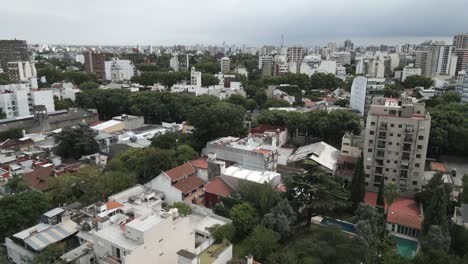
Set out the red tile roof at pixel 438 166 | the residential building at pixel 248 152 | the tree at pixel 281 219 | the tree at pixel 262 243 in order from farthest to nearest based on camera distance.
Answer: the red tile roof at pixel 438 166 < the residential building at pixel 248 152 < the tree at pixel 281 219 < the tree at pixel 262 243

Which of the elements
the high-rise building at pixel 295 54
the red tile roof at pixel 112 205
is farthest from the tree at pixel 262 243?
the high-rise building at pixel 295 54

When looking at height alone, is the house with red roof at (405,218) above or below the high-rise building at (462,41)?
below

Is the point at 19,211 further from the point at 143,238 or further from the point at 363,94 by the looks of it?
the point at 363,94

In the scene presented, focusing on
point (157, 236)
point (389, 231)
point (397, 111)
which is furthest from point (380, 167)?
point (157, 236)

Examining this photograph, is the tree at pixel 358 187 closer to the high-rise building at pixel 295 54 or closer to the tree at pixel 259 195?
the tree at pixel 259 195

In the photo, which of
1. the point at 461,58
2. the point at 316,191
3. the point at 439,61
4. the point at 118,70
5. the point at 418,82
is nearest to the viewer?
the point at 316,191

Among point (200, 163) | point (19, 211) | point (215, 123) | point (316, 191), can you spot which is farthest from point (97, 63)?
point (316, 191)

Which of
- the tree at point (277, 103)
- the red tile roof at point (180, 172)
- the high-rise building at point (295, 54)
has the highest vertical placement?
the high-rise building at point (295, 54)

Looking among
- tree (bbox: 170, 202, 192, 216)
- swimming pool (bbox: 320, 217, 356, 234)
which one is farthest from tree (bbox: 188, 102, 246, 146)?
swimming pool (bbox: 320, 217, 356, 234)
